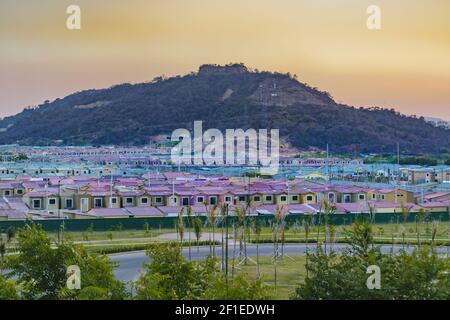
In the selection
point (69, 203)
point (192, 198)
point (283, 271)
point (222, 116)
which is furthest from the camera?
point (222, 116)

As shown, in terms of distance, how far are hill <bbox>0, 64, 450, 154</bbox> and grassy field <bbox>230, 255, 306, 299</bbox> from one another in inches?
1131

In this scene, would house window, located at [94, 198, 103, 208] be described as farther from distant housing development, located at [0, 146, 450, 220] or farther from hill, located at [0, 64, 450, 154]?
hill, located at [0, 64, 450, 154]

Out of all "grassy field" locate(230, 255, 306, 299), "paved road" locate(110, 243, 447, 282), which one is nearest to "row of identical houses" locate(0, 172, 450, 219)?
"paved road" locate(110, 243, 447, 282)

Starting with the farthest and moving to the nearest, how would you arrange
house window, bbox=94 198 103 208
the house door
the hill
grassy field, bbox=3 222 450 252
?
the hill < house window, bbox=94 198 103 208 < the house door < grassy field, bbox=3 222 450 252

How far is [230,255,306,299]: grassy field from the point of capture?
873 centimetres

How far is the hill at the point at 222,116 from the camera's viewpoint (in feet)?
138

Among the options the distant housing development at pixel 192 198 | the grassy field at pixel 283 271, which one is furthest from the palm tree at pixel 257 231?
the distant housing development at pixel 192 198

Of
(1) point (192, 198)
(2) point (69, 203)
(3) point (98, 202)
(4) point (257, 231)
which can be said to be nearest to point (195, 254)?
(4) point (257, 231)

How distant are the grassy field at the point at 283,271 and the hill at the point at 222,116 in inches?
1131

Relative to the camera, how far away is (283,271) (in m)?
9.78

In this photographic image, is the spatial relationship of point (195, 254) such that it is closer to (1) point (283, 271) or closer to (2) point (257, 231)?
(2) point (257, 231)

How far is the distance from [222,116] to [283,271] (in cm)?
3600
